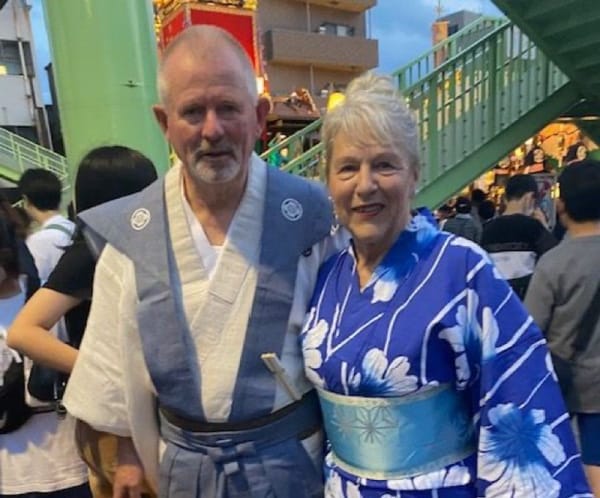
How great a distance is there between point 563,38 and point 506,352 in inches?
213

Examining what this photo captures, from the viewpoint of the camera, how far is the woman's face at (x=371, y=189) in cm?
124

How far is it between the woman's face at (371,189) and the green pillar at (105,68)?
1598 millimetres

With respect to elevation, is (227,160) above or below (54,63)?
below

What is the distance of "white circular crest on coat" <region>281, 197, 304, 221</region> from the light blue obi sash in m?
0.45

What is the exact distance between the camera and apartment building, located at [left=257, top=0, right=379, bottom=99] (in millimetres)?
19984

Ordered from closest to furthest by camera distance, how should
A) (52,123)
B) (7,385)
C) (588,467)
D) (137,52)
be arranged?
(7,385) → (588,467) → (137,52) → (52,123)

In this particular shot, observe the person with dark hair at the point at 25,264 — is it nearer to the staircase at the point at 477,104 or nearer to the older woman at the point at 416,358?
the older woman at the point at 416,358

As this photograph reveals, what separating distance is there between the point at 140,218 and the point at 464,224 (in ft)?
14.7

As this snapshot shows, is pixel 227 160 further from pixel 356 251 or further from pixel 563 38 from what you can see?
pixel 563 38

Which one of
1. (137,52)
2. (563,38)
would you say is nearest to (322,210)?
(137,52)

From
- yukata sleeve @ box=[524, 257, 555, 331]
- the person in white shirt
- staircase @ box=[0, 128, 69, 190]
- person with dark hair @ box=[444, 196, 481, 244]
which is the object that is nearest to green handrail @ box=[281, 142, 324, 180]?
person with dark hair @ box=[444, 196, 481, 244]

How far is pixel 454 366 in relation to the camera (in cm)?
119

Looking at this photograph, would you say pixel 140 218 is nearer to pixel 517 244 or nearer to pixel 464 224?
pixel 517 244

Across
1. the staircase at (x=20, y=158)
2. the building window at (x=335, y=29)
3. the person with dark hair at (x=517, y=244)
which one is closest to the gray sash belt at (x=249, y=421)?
the person with dark hair at (x=517, y=244)
